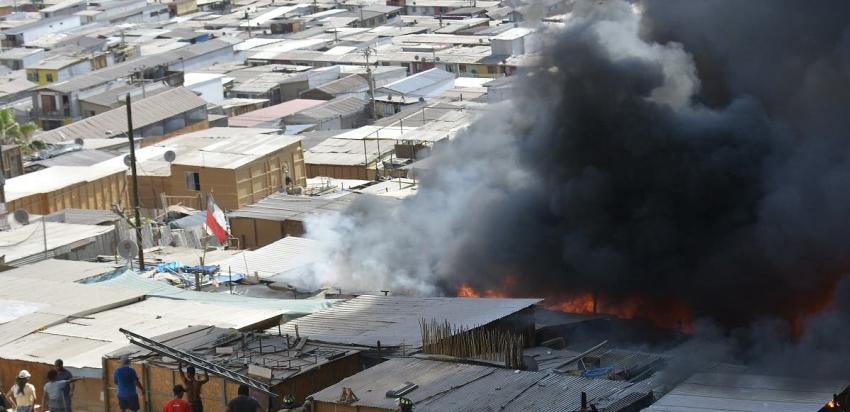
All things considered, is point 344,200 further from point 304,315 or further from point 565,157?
point 304,315

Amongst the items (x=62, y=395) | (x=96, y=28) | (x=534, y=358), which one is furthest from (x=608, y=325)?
(x=96, y=28)

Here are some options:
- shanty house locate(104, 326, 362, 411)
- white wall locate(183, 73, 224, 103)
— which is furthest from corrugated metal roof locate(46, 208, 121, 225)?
white wall locate(183, 73, 224, 103)

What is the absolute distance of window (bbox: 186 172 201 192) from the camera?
4175 centimetres

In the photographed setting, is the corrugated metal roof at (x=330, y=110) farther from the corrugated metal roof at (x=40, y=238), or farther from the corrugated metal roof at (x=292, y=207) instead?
the corrugated metal roof at (x=40, y=238)

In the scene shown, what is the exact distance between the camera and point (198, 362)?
18359mm

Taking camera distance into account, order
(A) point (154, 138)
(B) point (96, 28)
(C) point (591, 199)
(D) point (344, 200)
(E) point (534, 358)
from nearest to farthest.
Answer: (E) point (534, 358)
(C) point (591, 199)
(D) point (344, 200)
(A) point (154, 138)
(B) point (96, 28)

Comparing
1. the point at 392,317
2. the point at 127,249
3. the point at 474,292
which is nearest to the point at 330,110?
the point at 127,249

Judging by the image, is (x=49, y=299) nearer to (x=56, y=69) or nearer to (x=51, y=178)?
(x=51, y=178)

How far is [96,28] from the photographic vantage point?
291 ft

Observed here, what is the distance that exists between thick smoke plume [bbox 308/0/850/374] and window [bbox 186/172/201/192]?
12.0 meters

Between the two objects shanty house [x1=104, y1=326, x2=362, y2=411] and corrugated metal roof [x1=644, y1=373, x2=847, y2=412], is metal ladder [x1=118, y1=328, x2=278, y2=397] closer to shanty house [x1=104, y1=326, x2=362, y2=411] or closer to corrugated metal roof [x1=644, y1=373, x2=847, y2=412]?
shanty house [x1=104, y1=326, x2=362, y2=411]

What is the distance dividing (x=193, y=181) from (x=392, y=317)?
21172 mm

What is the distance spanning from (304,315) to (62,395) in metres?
5.02

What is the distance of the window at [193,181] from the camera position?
4175cm
